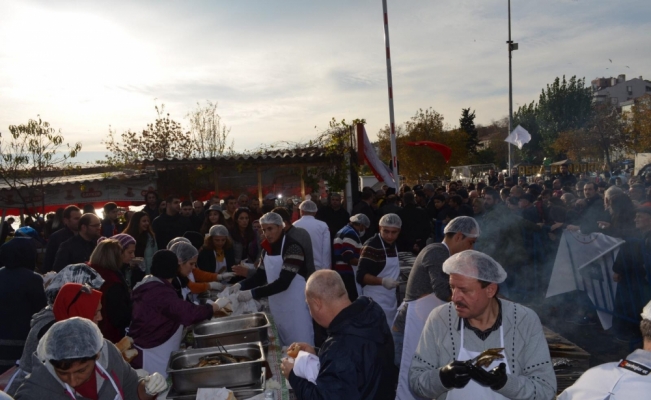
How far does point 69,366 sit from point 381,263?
3.69 meters

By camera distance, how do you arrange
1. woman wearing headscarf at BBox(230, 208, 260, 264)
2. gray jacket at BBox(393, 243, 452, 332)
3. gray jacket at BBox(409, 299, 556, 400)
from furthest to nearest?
woman wearing headscarf at BBox(230, 208, 260, 264) < gray jacket at BBox(393, 243, 452, 332) < gray jacket at BBox(409, 299, 556, 400)

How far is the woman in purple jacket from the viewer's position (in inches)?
161

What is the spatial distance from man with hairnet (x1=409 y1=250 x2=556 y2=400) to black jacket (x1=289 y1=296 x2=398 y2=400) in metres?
0.30

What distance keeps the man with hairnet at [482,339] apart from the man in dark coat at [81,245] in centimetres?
468

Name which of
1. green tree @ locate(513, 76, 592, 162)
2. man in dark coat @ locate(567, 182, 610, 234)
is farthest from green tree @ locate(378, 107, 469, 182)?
man in dark coat @ locate(567, 182, 610, 234)

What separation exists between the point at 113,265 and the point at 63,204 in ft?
42.1

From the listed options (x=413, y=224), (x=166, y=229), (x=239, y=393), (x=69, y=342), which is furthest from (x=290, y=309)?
(x=413, y=224)

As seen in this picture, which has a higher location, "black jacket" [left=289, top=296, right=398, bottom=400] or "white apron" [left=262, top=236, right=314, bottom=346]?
"black jacket" [left=289, top=296, right=398, bottom=400]

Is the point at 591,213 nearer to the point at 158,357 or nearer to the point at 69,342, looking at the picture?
the point at 158,357

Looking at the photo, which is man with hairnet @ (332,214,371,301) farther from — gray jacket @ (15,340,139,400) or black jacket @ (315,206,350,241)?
gray jacket @ (15,340,139,400)

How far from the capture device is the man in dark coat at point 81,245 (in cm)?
608

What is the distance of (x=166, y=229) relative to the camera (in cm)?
849

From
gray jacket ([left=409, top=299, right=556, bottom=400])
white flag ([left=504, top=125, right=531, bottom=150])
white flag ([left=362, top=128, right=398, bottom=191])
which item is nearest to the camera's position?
gray jacket ([left=409, top=299, right=556, bottom=400])

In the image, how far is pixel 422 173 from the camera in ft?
136
